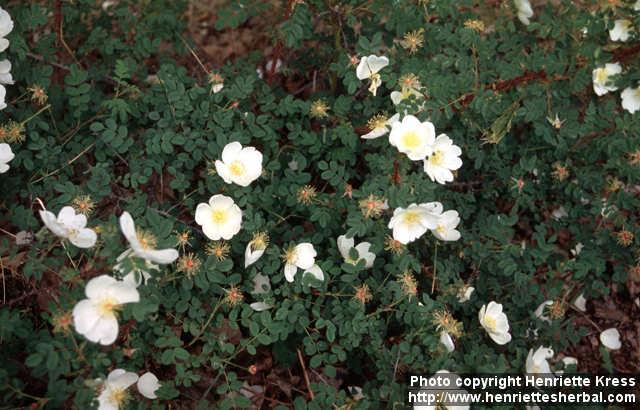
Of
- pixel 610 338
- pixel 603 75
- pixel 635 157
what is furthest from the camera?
pixel 610 338

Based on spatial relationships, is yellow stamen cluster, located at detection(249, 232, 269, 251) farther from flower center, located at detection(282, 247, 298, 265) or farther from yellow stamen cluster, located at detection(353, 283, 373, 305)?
yellow stamen cluster, located at detection(353, 283, 373, 305)

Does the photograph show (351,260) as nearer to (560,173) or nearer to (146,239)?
(146,239)

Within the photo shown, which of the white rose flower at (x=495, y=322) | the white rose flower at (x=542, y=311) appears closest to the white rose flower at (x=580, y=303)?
the white rose flower at (x=542, y=311)

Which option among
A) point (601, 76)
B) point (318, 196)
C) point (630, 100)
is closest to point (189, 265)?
point (318, 196)

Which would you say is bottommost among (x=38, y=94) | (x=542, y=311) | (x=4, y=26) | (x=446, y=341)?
(x=542, y=311)

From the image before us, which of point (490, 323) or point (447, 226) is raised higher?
point (447, 226)

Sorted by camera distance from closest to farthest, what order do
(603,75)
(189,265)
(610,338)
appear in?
(189,265)
(603,75)
(610,338)

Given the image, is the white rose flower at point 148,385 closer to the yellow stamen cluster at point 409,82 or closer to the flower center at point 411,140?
the flower center at point 411,140
